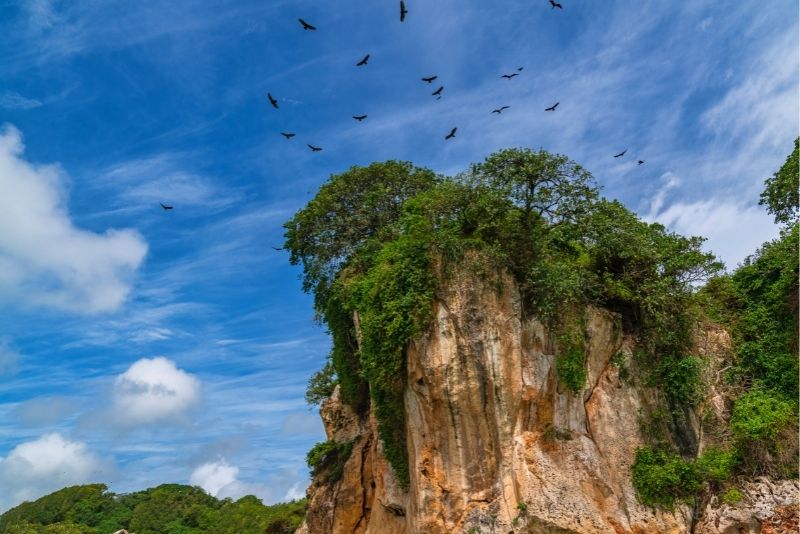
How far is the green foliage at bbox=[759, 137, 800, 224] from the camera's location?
829 inches

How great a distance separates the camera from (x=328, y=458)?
88.1 feet

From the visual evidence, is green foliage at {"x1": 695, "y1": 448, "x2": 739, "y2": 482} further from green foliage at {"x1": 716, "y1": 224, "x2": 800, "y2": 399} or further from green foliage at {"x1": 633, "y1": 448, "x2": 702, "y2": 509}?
green foliage at {"x1": 716, "y1": 224, "x2": 800, "y2": 399}

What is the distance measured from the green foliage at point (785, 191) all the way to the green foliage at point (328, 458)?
1902 centimetres

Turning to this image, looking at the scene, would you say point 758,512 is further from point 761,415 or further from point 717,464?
point 761,415

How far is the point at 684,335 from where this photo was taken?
19547mm

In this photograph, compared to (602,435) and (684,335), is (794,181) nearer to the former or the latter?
(684,335)

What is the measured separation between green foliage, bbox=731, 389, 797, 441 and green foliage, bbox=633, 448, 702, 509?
1.99 m

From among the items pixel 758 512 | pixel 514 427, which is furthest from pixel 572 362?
pixel 758 512

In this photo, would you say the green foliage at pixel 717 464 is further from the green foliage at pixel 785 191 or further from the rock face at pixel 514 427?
the green foliage at pixel 785 191

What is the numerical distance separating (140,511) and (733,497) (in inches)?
2761

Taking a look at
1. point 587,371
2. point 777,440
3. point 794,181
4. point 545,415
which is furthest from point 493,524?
point 794,181

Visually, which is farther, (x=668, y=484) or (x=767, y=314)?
(x=767, y=314)

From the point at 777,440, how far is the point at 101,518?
249 ft

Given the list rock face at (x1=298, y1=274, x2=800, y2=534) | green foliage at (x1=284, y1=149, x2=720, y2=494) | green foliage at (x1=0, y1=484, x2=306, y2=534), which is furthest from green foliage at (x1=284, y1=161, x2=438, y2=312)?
green foliage at (x1=0, y1=484, x2=306, y2=534)
